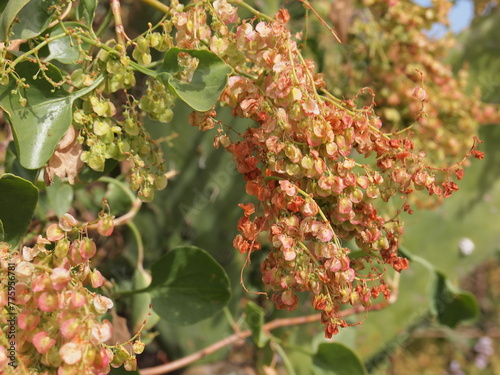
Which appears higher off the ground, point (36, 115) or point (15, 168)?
point (36, 115)

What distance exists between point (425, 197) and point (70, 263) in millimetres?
818

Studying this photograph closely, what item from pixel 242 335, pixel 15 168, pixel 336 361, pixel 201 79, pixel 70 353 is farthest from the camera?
pixel 242 335

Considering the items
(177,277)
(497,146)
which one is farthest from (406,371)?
(177,277)

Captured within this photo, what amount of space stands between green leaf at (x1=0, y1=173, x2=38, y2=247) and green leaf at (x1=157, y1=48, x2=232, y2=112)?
0.16 m

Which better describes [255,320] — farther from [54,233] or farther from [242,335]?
[54,233]

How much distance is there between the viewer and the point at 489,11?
1312 millimetres

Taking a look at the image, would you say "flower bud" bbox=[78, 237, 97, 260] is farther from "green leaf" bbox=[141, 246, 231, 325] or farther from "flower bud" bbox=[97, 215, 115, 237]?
"green leaf" bbox=[141, 246, 231, 325]

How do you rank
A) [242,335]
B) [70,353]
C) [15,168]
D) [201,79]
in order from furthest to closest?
1. [242,335]
2. [15,168]
3. [201,79]
4. [70,353]

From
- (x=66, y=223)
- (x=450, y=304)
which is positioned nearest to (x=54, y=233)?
(x=66, y=223)

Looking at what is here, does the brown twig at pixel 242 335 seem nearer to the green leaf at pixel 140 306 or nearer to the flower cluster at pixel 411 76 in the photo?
the green leaf at pixel 140 306

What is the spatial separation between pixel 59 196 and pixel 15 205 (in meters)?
0.19

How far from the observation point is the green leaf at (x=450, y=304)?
→ 0.92m

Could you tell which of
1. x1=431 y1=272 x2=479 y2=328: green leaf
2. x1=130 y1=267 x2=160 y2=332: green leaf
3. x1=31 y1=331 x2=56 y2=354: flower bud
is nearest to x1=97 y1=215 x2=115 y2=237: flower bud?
x1=31 y1=331 x2=56 y2=354: flower bud

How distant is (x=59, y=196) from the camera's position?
739 mm
